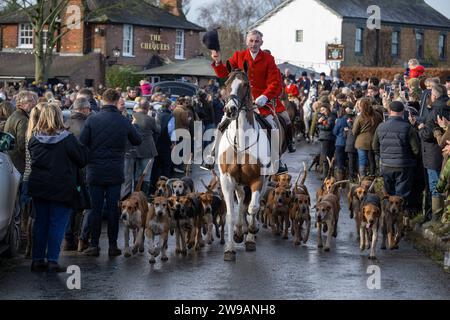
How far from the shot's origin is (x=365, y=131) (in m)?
21.4

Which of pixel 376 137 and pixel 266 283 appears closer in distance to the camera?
pixel 266 283

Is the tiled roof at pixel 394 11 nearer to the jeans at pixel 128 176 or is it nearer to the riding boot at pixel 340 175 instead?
the riding boot at pixel 340 175

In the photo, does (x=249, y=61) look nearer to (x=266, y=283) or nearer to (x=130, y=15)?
(x=266, y=283)

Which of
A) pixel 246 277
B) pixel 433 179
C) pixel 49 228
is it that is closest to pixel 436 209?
pixel 433 179

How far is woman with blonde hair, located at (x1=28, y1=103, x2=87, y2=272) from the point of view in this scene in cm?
1227

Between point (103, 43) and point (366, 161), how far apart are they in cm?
4146

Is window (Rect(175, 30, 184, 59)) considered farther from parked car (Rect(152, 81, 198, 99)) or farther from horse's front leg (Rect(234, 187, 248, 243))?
horse's front leg (Rect(234, 187, 248, 243))

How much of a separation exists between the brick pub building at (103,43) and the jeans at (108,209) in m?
43.2

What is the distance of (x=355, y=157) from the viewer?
23.3 metres

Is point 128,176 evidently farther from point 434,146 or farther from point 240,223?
point 434,146

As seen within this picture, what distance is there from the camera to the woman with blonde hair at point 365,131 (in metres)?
21.2

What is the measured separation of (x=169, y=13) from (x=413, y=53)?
16.6 m
